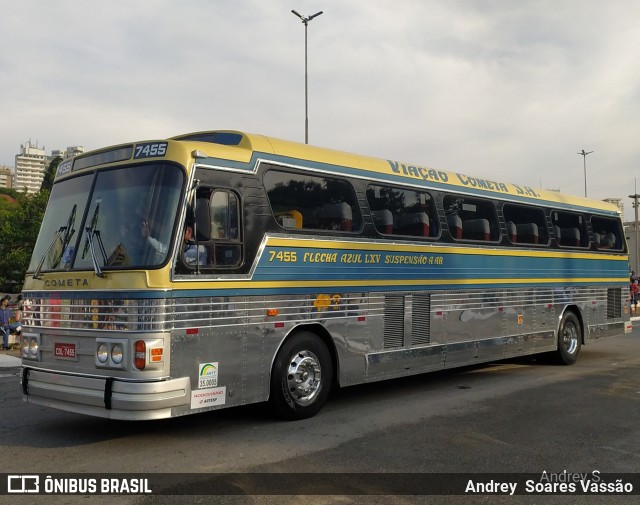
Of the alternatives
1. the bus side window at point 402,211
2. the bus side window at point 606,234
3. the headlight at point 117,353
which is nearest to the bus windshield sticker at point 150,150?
the headlight at point 117,353

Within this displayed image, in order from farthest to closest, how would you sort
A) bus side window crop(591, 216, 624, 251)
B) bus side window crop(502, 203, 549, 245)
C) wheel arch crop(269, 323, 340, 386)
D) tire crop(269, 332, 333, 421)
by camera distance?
bus side window crop(591, 216, 624, 251) < bus side window crop(502, 203, 549, 245) < wheel arch crop(269, 323, 340, 386) < tire crop(269, 332, 333, 421)

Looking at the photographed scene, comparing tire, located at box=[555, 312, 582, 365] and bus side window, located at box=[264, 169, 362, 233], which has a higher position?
bus side window, located at box=[264, 169, 362, 233]

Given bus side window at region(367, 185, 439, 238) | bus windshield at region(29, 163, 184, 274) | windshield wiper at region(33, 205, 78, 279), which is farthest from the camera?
bus side window at region(367, 185, 439, 238)

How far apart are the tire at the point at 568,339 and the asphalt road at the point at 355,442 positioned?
287 cm

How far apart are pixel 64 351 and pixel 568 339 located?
33.8 feet

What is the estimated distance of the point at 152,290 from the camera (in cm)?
615

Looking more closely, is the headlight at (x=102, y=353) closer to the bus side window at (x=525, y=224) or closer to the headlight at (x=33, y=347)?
the headlight at (x=33, y=347)

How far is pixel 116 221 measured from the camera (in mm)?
6582

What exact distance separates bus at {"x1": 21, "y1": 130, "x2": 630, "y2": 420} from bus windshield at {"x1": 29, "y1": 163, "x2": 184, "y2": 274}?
0.02 meters

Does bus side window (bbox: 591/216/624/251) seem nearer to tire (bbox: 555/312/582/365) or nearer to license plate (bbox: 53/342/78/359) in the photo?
tire (bbox: 555/312/582/365)

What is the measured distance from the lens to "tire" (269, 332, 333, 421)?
24.3ft

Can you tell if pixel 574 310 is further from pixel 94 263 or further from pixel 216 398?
pixel 94 263

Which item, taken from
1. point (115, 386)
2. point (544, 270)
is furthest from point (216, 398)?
point (544, 270)

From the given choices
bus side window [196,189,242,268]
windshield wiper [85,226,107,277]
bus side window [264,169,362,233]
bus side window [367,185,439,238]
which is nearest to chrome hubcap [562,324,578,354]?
bus side window [367,185,439,238]
